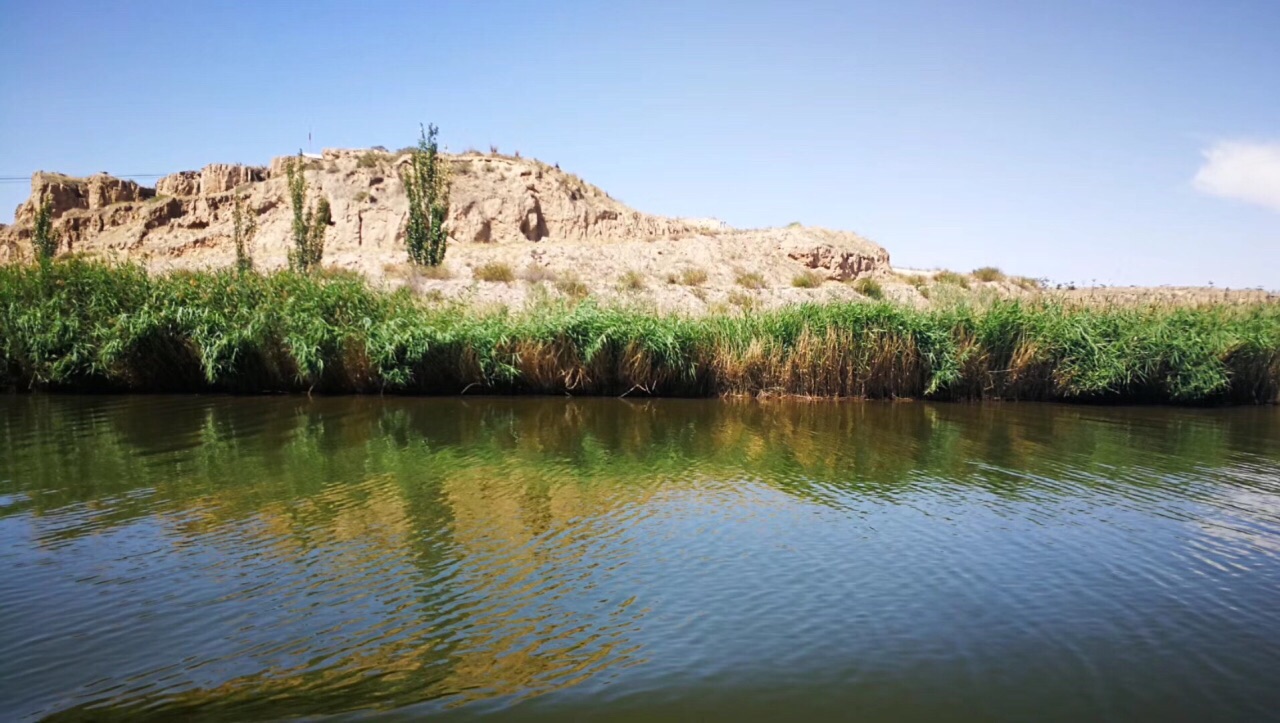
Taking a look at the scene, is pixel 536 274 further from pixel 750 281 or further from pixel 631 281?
pixel 750 281

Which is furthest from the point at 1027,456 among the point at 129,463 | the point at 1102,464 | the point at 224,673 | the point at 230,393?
the point at 230,393

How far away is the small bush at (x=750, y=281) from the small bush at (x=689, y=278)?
155 cm

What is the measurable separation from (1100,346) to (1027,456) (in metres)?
7.28

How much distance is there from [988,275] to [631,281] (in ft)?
67.5

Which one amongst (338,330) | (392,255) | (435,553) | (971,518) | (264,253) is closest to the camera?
(435,553)

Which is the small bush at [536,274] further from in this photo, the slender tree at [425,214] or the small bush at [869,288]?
the small bush at [869,288]

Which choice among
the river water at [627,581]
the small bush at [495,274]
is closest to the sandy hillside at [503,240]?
the small bush at [495,274]

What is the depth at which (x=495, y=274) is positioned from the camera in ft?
100

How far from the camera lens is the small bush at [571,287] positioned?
26328mm

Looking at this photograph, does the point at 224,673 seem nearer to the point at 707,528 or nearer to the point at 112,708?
the point at 112,708

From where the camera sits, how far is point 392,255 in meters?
39.4

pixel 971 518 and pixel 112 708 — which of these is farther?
pixel 971 518

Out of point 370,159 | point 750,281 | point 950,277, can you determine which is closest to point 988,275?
point 950,277

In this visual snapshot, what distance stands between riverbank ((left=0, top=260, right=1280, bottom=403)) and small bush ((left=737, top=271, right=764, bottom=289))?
16.4 meters
